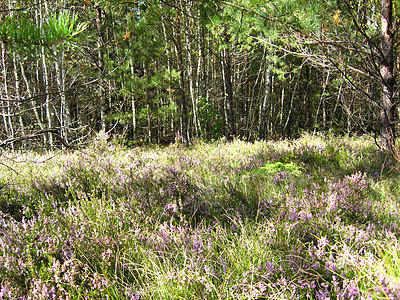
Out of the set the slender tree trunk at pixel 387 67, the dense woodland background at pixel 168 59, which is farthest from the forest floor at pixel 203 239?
the dense woodland background at pixel 168 59

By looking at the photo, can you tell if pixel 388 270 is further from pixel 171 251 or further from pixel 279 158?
pixel 279 158

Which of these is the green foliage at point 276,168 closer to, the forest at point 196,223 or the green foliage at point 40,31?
the forest at point 196,223

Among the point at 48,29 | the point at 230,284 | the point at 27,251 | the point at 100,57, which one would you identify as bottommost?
the point at 230,284

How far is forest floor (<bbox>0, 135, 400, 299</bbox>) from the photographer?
159cm

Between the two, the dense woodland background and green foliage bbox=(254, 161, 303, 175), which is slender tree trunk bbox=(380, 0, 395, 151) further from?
green foliage bbox=(254, 161, 303, 175)

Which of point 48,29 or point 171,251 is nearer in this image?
point 48,29

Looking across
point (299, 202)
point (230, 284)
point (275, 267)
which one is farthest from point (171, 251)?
point (299, 202)

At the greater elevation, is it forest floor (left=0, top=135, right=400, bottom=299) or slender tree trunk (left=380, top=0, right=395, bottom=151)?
slender tree trunk (left=380, top=0, right=395, bottom=151)

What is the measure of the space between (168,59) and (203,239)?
9715 millimetres

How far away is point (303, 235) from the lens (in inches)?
81.7

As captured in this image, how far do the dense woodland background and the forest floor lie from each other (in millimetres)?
794

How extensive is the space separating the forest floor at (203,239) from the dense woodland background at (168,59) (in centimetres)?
79

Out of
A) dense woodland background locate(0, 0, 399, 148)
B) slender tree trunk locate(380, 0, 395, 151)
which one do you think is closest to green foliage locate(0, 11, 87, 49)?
dense woodland background locate(0, 0, 399, 148)

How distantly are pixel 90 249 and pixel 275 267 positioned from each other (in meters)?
1.41
